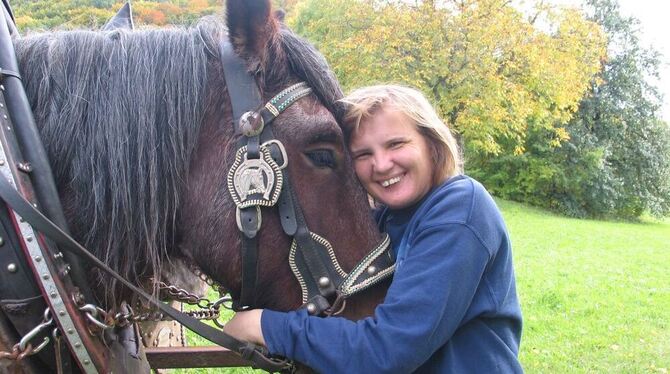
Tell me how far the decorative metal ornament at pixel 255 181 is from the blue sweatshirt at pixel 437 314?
339 millimetres

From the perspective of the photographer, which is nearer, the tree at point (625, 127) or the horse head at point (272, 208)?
the horse head at point (272, 208)

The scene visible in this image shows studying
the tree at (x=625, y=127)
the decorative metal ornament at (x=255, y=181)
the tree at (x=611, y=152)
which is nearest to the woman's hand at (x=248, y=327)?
the decorative metal ornament at (x=255, y=181)

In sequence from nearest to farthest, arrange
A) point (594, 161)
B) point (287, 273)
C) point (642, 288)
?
1. point (287, 273)
2. point (642, 288)
3. point (594, 161)

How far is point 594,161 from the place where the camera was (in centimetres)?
2266

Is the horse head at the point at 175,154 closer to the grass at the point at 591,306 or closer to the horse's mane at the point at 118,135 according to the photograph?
the horse's mane at the point at 118,135

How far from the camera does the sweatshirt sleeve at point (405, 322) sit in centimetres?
140

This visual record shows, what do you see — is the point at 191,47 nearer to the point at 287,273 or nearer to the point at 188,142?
the point at 188,142

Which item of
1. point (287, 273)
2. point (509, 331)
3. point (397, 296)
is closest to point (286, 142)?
point (287, 273)

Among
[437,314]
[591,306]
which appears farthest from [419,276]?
[591,306]

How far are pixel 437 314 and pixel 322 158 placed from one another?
0.56m

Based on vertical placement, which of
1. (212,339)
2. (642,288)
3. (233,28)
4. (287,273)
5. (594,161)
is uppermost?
(233,28)

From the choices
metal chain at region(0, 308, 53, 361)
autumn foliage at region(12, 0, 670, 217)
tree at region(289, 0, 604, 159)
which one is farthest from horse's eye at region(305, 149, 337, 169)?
tree at region(289, 0, 604, 159)

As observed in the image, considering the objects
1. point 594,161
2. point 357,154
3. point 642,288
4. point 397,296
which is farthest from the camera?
point 594,161

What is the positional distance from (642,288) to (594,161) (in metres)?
15.3
